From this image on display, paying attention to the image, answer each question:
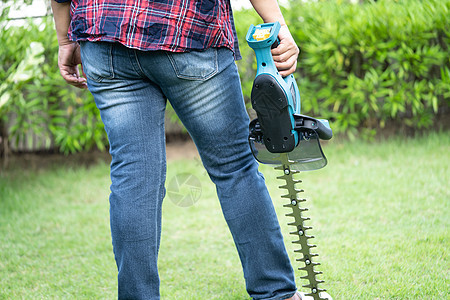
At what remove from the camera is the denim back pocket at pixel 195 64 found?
146 cm

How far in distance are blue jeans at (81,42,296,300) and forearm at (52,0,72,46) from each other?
0.18 m

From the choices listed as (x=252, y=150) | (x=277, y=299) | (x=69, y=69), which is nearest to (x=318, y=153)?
(x=252, y=150)

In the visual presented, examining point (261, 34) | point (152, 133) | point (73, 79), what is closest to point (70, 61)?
point (73, 79)

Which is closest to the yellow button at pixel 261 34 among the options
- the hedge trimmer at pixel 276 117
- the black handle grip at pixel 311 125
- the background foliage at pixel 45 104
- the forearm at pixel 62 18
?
the hedge trimmer at pixel 276 117

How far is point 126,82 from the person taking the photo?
1.51 meters

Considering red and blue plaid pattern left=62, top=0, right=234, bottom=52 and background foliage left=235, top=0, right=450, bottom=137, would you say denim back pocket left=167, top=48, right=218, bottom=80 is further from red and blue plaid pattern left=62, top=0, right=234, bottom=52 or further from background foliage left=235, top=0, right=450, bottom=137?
background foliage left=235, top=0, right=450, bottom=137

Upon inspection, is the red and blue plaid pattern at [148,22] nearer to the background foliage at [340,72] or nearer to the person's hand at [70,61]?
the person's hand at [70,61]

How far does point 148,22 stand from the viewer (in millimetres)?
1401

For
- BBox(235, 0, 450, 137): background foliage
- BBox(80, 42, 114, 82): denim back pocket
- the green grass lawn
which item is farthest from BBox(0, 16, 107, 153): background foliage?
BBox(80, 42, 114, 82): denim back pocket

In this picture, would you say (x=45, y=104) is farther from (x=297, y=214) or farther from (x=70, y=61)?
(x=297, y=214)

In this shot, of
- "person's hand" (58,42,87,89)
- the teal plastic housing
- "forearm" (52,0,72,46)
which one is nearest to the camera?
the teal plastic housing

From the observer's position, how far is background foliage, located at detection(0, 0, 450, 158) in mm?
4371

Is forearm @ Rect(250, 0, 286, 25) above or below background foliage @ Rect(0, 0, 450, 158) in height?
above

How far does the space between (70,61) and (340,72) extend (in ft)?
10.7
